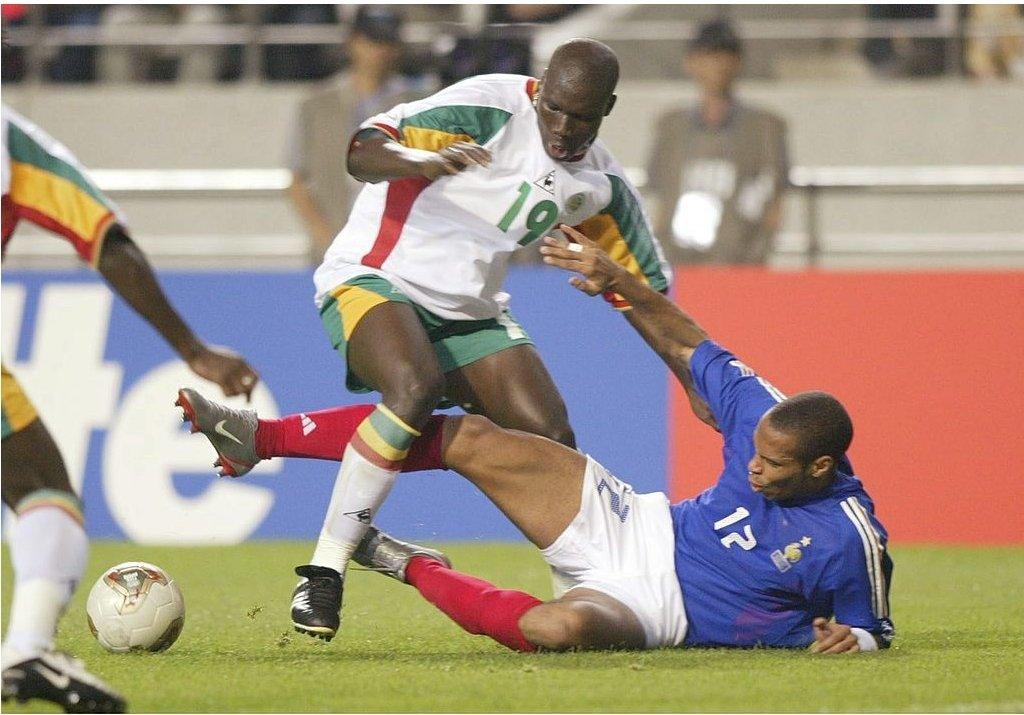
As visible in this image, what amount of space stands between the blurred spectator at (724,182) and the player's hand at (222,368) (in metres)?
6.89

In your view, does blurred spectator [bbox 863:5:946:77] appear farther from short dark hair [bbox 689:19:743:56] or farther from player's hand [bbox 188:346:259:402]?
player's hand [bbox 188:346:259:402]

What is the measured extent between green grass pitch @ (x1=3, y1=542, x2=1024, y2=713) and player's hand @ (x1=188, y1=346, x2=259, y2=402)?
0.93m

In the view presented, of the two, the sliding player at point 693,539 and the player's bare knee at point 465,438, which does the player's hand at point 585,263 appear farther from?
the player's bare knee at point 465,438

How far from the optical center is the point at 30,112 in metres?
14.9

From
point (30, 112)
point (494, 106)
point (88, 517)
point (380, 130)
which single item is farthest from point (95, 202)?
point (30, 112)

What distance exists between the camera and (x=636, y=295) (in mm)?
6359

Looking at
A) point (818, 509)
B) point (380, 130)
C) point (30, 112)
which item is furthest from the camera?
point (30, 112)

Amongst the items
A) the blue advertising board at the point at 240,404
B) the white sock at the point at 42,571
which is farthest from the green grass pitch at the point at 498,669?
the blue advertising board at the point at 240,404

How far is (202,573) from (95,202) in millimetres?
4654

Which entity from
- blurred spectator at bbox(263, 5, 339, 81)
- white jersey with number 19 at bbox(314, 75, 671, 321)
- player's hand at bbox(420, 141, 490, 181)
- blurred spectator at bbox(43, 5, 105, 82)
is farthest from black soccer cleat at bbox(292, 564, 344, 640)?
blurred spectator at bbox(43, 5, 105, 82)

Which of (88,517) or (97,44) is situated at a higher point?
(97,44)

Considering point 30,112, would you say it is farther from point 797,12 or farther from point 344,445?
point 344,445

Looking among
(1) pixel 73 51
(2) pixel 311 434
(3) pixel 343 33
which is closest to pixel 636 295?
(2) pixel 311 434

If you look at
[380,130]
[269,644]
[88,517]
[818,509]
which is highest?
[380,130]
